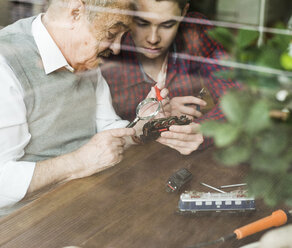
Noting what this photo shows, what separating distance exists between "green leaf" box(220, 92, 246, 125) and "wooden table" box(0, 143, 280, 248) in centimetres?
14

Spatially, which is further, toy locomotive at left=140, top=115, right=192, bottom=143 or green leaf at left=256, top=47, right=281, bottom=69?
toy locomotive at left=140, top=115, right=192, bottom=143

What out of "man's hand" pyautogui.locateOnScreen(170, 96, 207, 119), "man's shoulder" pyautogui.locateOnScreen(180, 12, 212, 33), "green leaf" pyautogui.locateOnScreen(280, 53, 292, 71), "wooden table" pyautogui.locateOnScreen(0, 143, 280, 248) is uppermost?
"green leaf" pyautogui.locateOnScreen(280, 53, 292, 71)

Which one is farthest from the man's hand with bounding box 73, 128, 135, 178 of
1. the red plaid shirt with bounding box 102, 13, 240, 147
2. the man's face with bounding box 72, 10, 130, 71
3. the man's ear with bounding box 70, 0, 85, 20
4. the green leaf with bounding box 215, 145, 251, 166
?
the green leaf with bounding box 215, 145, 251, 166

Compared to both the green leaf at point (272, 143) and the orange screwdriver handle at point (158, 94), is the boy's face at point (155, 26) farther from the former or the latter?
the green leaf at point (272, 143)

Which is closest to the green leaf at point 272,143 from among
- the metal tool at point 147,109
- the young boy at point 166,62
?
the young boy at point 166,62

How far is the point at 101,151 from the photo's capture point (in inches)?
41.6

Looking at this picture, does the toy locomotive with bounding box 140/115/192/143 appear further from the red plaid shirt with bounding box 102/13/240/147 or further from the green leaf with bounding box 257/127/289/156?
the green leaf with bounding box 257/127/289/156

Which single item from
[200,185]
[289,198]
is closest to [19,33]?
[200,185]

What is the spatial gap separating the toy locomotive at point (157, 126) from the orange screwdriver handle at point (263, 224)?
44 centimetres

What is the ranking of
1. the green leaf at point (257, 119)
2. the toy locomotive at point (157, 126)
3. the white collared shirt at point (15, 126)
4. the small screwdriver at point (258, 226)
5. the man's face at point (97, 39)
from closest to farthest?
the green leaf at point (257, 119) → the small screwdriver at point (258, 226) → the white collared shirt at point (15, 126) → the man's face at point (97, 39) → the toy locomotive at point (157, 126)

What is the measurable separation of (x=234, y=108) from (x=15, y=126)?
59 cm

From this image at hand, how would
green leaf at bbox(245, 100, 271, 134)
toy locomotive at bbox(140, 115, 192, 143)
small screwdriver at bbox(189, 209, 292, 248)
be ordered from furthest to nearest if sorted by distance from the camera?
toy locomotive at bbox(140, 115, 192, 143) → small screwdriver at bbox(189, 209, 292, 248) → green leaf at bbox(245, 100, 271, 134)

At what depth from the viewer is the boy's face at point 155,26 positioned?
3.36 feet

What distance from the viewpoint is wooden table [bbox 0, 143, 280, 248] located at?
0.75m
